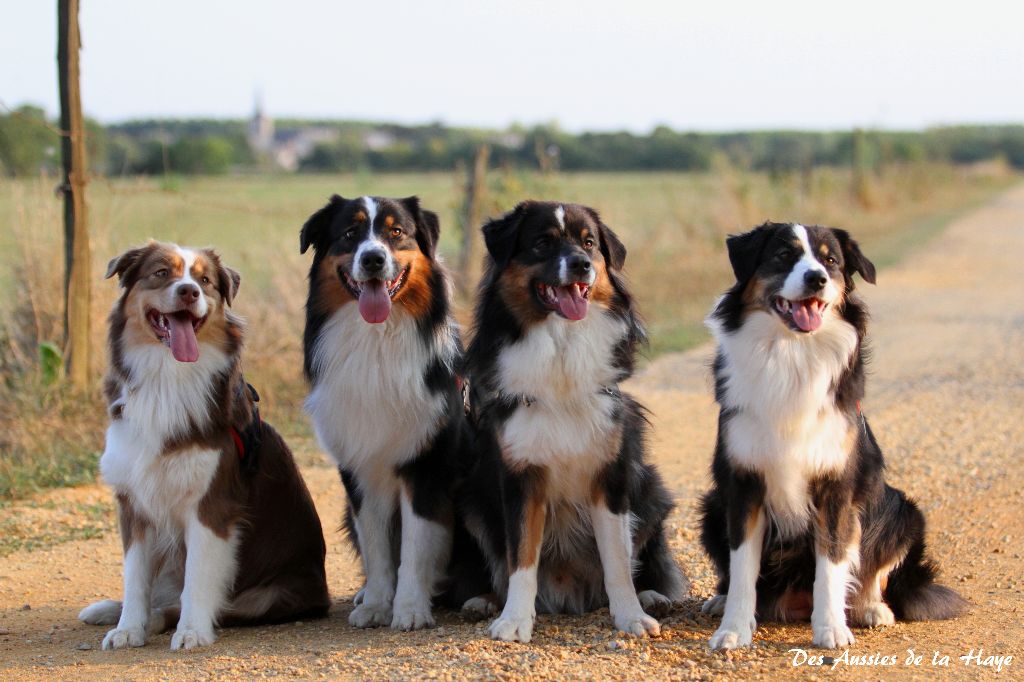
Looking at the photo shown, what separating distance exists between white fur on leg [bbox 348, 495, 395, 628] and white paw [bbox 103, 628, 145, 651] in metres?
1.00

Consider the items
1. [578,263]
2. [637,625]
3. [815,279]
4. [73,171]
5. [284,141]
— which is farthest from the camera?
[284,141]

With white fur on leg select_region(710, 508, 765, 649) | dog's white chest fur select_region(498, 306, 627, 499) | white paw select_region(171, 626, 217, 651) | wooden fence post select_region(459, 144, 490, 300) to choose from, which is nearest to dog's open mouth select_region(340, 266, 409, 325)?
dog's white chest fur select_region(498, 306, 627, 499)

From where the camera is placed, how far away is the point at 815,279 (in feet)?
14.8

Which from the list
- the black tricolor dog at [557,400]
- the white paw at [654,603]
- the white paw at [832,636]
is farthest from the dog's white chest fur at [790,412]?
the white paw at [654,603]

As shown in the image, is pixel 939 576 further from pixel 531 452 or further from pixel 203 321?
pixel 203 321

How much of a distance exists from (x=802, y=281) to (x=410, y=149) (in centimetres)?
3027

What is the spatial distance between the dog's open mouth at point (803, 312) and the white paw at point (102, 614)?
12.0ft

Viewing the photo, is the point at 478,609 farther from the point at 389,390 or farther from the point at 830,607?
the point at 830,607

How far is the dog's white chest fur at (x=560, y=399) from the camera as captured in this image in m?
4.90

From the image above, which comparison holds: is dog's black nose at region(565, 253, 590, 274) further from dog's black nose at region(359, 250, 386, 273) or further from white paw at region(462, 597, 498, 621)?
white paw at region(462, 597, 498, 621)

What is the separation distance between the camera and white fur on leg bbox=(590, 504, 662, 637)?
4.97 m

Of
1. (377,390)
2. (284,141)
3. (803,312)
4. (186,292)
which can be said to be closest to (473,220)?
(377,390)

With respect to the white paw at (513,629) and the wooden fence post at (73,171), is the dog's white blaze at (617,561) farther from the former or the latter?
the wooden fence post at (73,171)

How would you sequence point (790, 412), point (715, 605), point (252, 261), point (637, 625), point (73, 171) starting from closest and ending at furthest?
1. point (790, 412)
2. point (637, 625)
3. point (715, 605)
4. point (73, 171)
5. point (252, 261)
